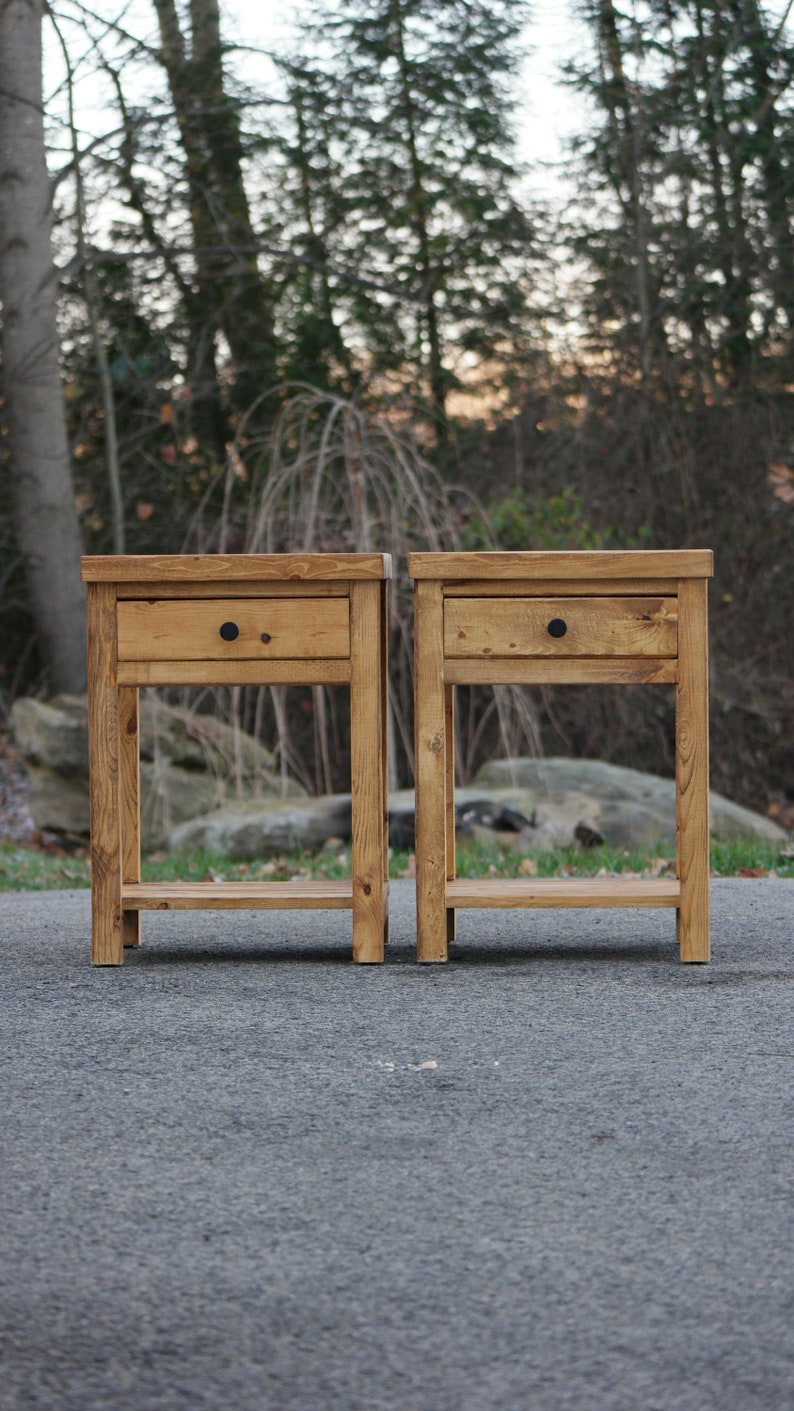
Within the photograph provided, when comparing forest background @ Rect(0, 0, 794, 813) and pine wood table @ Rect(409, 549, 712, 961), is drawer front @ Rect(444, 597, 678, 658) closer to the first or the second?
pine wood table @ Rect(409, 549, 712, 961)

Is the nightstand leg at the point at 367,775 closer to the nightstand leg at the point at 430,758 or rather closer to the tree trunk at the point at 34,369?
the nightstand leg at the point at 430,758

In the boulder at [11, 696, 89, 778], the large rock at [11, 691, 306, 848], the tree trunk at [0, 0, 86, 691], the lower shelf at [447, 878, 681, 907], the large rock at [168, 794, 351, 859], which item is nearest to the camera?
the lower shelf at [447, 878, 681, 907]

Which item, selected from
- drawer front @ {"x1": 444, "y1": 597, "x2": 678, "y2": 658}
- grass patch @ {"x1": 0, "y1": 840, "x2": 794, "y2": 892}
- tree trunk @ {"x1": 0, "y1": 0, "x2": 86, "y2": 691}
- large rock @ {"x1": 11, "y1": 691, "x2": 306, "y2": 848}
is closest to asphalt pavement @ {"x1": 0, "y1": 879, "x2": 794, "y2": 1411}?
drawer front @ {"x1": 444, "y1": 597, "x2": 678, "y2": 658}

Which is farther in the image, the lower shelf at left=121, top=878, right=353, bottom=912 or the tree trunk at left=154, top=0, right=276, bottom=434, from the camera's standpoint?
the tree trunk at left=154, top=0, right=276, bottom=434

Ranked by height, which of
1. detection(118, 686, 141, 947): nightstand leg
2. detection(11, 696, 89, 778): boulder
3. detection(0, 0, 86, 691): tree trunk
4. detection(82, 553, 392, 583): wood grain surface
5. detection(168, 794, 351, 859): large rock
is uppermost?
detection(0, 0, 86, 691): tree trunk

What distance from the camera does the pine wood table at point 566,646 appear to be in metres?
3.46

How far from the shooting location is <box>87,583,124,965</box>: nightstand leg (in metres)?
3.54

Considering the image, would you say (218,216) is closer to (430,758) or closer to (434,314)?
(434,314)

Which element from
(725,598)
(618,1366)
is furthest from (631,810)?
(618,1366)

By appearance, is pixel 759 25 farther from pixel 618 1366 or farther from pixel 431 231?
pixel 618 1366

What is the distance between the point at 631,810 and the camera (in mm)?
7703

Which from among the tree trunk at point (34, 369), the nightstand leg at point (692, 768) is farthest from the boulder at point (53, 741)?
the nightstand leg at point (692, 768)

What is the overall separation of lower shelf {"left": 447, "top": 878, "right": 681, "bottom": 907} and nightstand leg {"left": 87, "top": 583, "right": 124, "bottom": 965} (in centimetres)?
81

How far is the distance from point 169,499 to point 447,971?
26.4ft
